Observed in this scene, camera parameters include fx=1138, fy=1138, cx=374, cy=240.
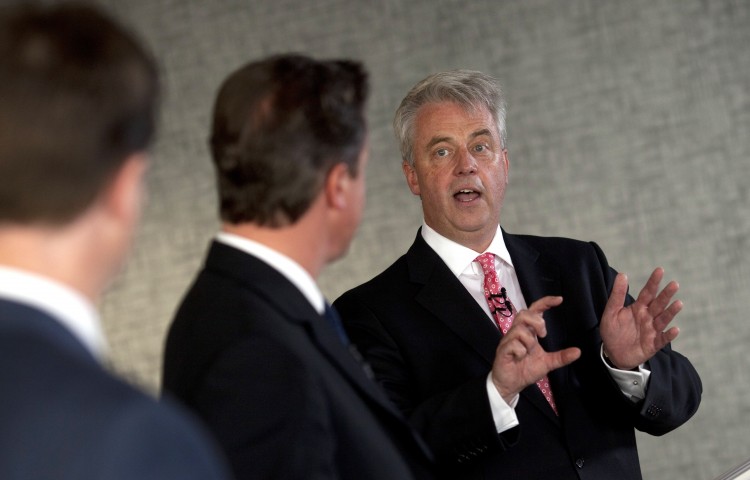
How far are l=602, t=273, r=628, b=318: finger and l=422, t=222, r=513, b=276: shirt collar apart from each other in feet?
0.97

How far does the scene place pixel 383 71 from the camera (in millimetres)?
4117

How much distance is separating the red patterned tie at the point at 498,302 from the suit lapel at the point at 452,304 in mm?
44

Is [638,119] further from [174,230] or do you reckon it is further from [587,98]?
[174,230]

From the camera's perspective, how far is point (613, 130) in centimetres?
406

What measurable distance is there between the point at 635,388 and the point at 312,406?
116 cm

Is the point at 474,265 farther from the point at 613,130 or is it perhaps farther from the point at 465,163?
the point at 613,130

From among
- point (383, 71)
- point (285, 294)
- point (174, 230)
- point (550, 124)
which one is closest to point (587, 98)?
point (550, 124)

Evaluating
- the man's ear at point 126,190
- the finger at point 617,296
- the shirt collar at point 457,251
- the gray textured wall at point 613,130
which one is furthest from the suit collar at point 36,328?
the gray textured wall at point 613,130

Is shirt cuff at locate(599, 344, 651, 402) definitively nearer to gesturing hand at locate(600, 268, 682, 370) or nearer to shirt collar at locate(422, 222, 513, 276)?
gesturing hand at locate(600, 268, 682, 370)

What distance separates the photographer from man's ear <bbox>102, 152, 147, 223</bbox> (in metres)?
0.87

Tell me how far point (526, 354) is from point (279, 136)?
2.72 feet

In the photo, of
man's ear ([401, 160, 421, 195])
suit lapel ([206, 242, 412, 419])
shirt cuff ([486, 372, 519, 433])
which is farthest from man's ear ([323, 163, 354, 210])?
man's ear ([401, 160, 421, 195])

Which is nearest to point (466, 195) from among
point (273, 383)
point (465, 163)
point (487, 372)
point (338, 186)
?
point (465, 163)

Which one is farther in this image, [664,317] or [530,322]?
[664,317]
